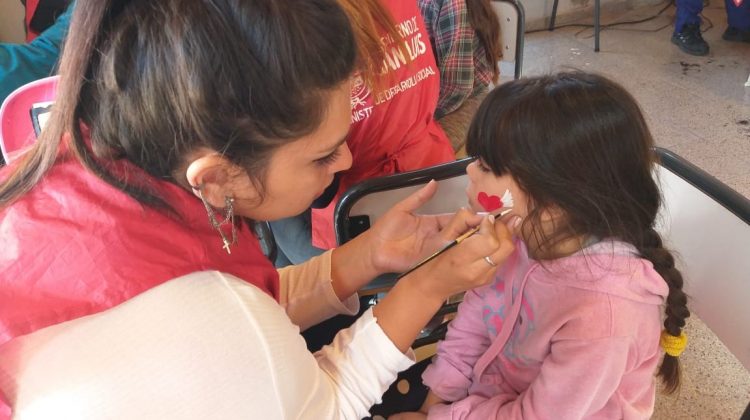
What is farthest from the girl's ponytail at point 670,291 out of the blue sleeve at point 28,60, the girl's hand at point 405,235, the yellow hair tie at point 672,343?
the blue sleeve at point 28,60

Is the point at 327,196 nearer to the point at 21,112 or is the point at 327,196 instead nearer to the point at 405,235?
the point at 405,235

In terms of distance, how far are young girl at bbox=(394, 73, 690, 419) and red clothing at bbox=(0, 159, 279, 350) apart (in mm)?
410

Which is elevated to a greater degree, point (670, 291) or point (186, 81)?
point (186, 81)

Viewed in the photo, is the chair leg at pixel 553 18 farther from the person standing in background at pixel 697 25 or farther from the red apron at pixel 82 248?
the red apron at pixel 82 248

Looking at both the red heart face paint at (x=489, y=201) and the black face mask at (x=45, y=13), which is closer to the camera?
the red heart face paint at (x=489, y=201)

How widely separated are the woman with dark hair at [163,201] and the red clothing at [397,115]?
37cm

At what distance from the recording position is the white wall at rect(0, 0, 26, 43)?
2.02 meters

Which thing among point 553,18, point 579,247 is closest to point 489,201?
point 579,247

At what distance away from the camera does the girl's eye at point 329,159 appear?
654 mm

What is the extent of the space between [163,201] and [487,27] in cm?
124

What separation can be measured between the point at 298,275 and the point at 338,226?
0.12 m

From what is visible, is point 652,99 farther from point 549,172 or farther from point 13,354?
point 13,354

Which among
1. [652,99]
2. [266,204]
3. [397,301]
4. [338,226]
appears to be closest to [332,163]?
[266,204]

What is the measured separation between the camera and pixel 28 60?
1307 millimetres
